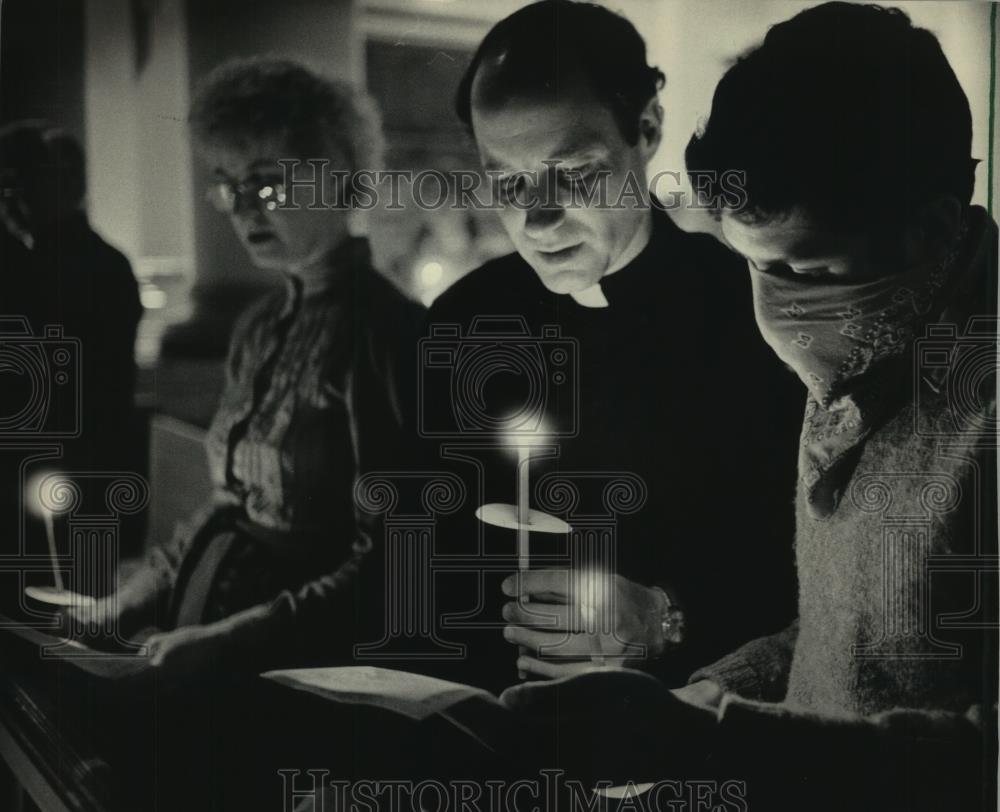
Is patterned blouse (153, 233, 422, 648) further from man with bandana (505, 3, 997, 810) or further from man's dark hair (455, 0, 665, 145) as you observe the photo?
man with bandana (505, 3, 997, 810)

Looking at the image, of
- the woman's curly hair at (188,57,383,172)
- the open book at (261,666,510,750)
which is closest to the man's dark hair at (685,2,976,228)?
the woman's curly hair at (188,57,383,172)

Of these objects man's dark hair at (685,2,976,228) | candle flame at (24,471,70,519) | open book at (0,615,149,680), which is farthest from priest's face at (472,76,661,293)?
open book at (0,615,149,680)

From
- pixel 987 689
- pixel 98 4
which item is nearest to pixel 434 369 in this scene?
A: pixel 98 4

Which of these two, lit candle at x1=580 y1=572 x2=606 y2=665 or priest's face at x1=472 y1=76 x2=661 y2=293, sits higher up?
priest's face at x1=472 y1=76 x2=661 y2=293

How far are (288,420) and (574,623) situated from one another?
3.24ft

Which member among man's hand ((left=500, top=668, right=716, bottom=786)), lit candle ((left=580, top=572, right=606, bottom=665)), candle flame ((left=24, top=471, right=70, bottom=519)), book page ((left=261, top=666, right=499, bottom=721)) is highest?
candle flame ((left=24, top=471, right=70, bottom=519))

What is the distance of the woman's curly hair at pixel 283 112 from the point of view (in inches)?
114

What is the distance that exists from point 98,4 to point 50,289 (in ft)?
2.65

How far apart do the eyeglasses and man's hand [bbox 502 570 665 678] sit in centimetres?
127

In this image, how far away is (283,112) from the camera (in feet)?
9.55

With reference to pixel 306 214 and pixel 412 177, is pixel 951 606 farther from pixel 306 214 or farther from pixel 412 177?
pixel 306 214

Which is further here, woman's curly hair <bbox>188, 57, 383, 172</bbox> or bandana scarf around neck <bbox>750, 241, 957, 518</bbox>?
bandana scarf around neck <bbox>750, 241, 957, 518</bbox>

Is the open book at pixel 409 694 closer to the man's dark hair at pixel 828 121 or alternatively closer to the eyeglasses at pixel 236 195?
the eyeglasses at pixel 236 195

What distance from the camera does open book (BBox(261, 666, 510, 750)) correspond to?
292 centimetres
